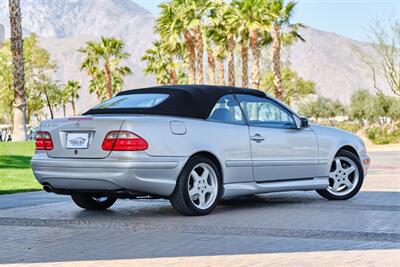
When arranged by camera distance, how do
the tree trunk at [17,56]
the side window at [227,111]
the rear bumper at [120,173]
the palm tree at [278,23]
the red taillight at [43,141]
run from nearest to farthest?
the rear bumper at [120,173], the red taillight at [43,141], the side window at [227,111], the tree trunk at [17,56], the palm tree at [278,23]

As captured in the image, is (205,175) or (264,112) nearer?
(205,175)

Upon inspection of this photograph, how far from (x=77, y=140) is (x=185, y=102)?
4.76ft

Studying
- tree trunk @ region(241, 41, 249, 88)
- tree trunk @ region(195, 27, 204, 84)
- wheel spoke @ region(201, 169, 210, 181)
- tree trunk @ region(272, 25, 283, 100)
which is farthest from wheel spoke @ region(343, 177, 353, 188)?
tree trunk @ region(195, 27, 204, 84)

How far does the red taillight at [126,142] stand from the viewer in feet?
31.1

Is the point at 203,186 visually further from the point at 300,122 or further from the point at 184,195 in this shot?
the point at 300,122

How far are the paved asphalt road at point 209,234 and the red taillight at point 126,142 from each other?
85 centimetres

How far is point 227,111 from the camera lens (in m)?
10.7

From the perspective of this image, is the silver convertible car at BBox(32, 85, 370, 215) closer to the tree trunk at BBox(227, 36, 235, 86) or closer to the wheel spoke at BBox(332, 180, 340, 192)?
the wheel spoke at BBox(332, 180, 340, 192)

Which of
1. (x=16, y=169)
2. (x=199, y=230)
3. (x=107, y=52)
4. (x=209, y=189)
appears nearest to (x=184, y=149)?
(x=209, y=189)

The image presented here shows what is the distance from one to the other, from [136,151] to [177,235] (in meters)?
1.53

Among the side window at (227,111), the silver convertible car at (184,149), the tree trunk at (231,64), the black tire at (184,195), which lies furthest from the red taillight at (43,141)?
the tree trunk at (231,64)

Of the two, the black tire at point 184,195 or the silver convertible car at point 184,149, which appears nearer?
the silver convertible car at point 184,149

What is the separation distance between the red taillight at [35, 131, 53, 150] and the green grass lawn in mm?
4115

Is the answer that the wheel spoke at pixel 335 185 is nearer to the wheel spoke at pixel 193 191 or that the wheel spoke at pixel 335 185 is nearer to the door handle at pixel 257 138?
the door handle at pixel 257 138
